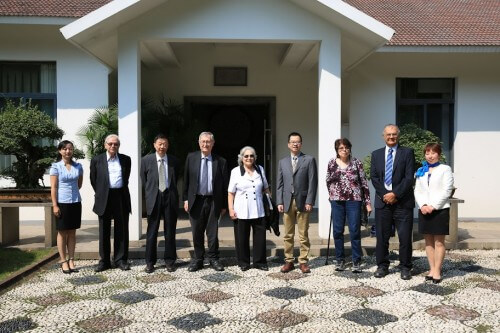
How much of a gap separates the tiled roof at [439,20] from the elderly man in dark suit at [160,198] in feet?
17.5

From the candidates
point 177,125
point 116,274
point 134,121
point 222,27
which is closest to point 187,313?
point 116,274

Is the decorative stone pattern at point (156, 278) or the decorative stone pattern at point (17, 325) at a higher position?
the decorative stone pattern at point (156, 278)

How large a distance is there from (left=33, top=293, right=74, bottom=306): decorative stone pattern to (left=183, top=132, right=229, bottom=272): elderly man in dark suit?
5.37 feet

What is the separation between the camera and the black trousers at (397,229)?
6047 mm

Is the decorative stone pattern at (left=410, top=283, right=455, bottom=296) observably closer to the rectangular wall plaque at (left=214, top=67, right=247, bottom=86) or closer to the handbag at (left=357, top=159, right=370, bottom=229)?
the handbag at (left=357, top=159, right=370, bottom=229)

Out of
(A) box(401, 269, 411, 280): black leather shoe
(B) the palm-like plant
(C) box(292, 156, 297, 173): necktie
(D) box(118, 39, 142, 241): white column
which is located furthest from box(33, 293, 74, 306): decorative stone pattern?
(B) the palm-like plant

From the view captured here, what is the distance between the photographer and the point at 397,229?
6.10 metres

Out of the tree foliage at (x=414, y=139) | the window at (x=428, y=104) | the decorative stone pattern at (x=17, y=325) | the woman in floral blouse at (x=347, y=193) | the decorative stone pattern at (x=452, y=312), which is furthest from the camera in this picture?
the window at (x=428, y=104)

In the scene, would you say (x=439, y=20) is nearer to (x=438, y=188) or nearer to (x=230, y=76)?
(x=230, y=76)

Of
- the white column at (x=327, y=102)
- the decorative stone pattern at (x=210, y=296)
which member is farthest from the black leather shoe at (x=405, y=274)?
the decorative stone pattern at (x=210, y=296)

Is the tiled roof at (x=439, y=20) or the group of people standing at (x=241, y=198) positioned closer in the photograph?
the group of people standing at (x=241, y=198)

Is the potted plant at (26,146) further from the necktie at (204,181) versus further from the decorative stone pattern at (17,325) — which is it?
the decorative stone pattern at (17,325)

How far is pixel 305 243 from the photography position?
630 centimetres

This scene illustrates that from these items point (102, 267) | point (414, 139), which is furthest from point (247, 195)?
point (414, 139)
